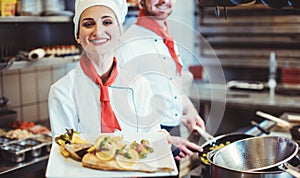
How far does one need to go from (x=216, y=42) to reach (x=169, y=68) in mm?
1747

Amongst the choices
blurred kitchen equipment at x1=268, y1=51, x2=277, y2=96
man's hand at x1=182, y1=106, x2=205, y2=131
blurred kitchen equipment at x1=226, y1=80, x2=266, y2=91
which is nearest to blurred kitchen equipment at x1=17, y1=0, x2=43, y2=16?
man's hand at x1=182, y1=106, x2=205, y2=131

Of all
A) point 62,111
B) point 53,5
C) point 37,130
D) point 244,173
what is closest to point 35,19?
point 53,5

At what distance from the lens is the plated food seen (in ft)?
2.83

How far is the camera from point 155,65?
1.19 meters

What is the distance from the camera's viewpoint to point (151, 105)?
1097mm

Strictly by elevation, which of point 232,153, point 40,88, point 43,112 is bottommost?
point 43,112

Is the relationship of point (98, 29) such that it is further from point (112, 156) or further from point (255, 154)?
point (255, 154)

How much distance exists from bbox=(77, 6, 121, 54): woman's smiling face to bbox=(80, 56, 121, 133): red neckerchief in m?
0.06

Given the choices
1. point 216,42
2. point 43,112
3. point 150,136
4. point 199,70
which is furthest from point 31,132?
point 216,42

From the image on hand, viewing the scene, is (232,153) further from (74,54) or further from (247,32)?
(247,32)

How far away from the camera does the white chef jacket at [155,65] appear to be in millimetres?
1133

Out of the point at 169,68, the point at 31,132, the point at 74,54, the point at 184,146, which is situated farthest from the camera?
the point at 74,54

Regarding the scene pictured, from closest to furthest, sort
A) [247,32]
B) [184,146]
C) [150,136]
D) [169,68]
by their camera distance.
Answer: [150,136] < [184,146] < [169,68] < [247,32]

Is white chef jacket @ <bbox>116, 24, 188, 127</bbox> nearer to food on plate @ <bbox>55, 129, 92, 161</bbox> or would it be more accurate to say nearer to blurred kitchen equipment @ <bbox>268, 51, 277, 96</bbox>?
food on plate @ <bbox>55, 129, 92, 161</bbox>
